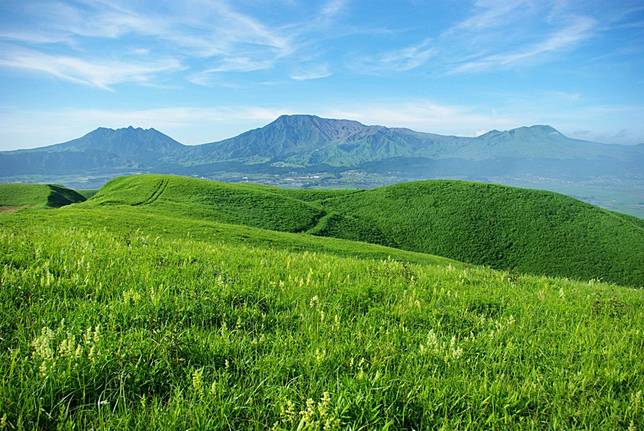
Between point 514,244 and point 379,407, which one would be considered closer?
point 379,407

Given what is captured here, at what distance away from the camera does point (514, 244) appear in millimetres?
99812

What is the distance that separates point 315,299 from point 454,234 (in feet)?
342

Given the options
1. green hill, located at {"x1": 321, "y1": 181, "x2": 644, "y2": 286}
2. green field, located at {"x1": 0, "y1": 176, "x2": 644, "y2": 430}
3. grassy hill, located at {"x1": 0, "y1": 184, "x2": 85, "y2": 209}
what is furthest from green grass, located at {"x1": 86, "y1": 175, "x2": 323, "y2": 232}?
green field, located at {"x1": 0, "y1": 176, "x2": 644, "y2": 430}

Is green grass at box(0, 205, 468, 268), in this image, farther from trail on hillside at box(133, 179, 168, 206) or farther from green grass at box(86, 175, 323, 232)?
trail on hillside at box(133, 179, 168, 206)

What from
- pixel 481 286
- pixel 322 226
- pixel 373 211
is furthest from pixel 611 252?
pixel 481 286

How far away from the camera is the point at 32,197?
13138cm

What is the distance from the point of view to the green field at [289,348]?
3.21 m

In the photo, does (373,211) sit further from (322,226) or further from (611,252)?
(611,252)

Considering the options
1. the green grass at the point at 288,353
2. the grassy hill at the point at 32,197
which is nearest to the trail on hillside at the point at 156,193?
the grassy hill at the point at 32,197

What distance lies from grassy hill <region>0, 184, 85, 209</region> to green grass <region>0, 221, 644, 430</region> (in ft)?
476

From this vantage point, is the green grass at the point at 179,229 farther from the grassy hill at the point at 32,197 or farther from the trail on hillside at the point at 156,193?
the grassy hill at the point at 32,197

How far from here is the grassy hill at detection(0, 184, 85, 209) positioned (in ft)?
407

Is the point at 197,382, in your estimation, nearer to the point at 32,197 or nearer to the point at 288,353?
the point at 288,353

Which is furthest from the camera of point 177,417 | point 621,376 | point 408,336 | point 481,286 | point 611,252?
point 611,252
